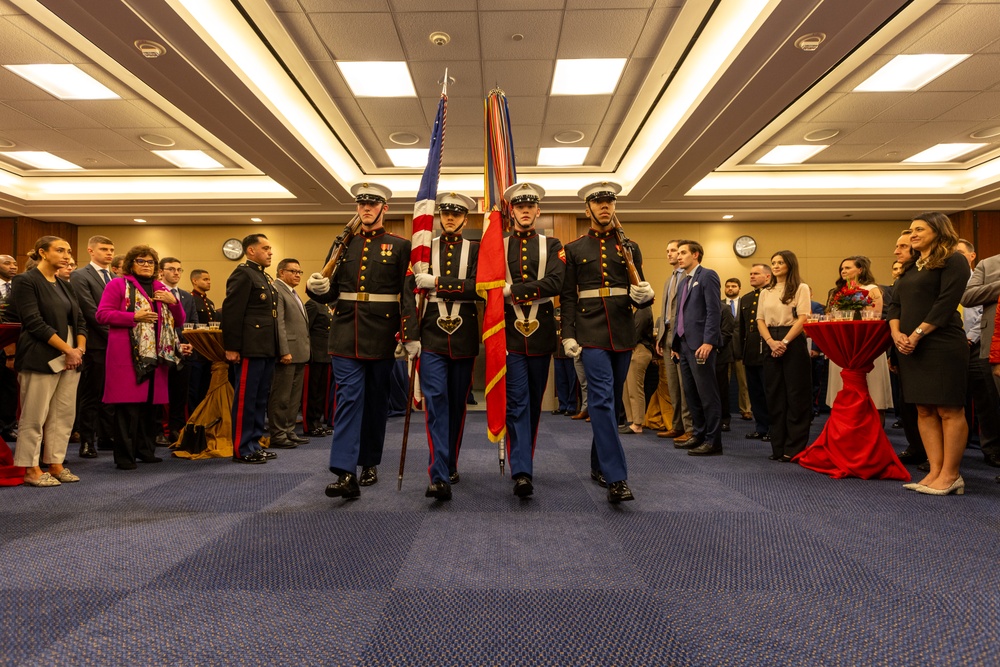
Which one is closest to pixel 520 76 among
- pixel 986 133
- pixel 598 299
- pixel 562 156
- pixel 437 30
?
pixel 437 30

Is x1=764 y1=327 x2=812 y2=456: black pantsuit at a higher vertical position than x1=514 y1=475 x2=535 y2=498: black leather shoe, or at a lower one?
higher

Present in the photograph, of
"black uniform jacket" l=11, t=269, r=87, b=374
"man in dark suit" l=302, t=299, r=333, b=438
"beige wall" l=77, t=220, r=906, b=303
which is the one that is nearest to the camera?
"black uniform jacket" l=11, t=269, r=87, b=374

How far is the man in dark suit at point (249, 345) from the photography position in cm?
414

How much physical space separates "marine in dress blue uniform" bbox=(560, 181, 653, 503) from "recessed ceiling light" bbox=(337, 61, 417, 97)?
3377 mm

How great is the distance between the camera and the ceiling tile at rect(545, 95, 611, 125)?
6.25 metres

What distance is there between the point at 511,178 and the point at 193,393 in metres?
3.97

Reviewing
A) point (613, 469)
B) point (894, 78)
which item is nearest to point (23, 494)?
point (613, 469)

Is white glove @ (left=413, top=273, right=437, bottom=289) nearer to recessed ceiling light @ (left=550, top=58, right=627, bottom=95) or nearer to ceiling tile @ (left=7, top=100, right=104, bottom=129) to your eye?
recessed ceiling light @ (left=550, top=58, right=627, bottom=95)

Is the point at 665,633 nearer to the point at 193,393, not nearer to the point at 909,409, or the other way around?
the point at 909,409

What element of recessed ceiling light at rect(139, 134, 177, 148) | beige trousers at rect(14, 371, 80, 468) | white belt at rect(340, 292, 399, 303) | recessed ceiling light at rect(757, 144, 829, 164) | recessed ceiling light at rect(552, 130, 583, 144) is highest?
recessed ceiling light at rect(757, 144, 829, 164)

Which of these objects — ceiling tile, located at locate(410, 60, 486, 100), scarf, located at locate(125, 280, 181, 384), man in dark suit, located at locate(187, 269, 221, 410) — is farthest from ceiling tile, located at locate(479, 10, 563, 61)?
man in dark suit, located at locate(187, 269, 221, 410)

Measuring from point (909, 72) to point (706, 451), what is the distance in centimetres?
467

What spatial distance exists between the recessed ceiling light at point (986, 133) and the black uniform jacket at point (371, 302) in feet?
27.2

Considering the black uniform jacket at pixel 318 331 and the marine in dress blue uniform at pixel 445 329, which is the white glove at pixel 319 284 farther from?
the black uniform jacket at pixel 318 331
